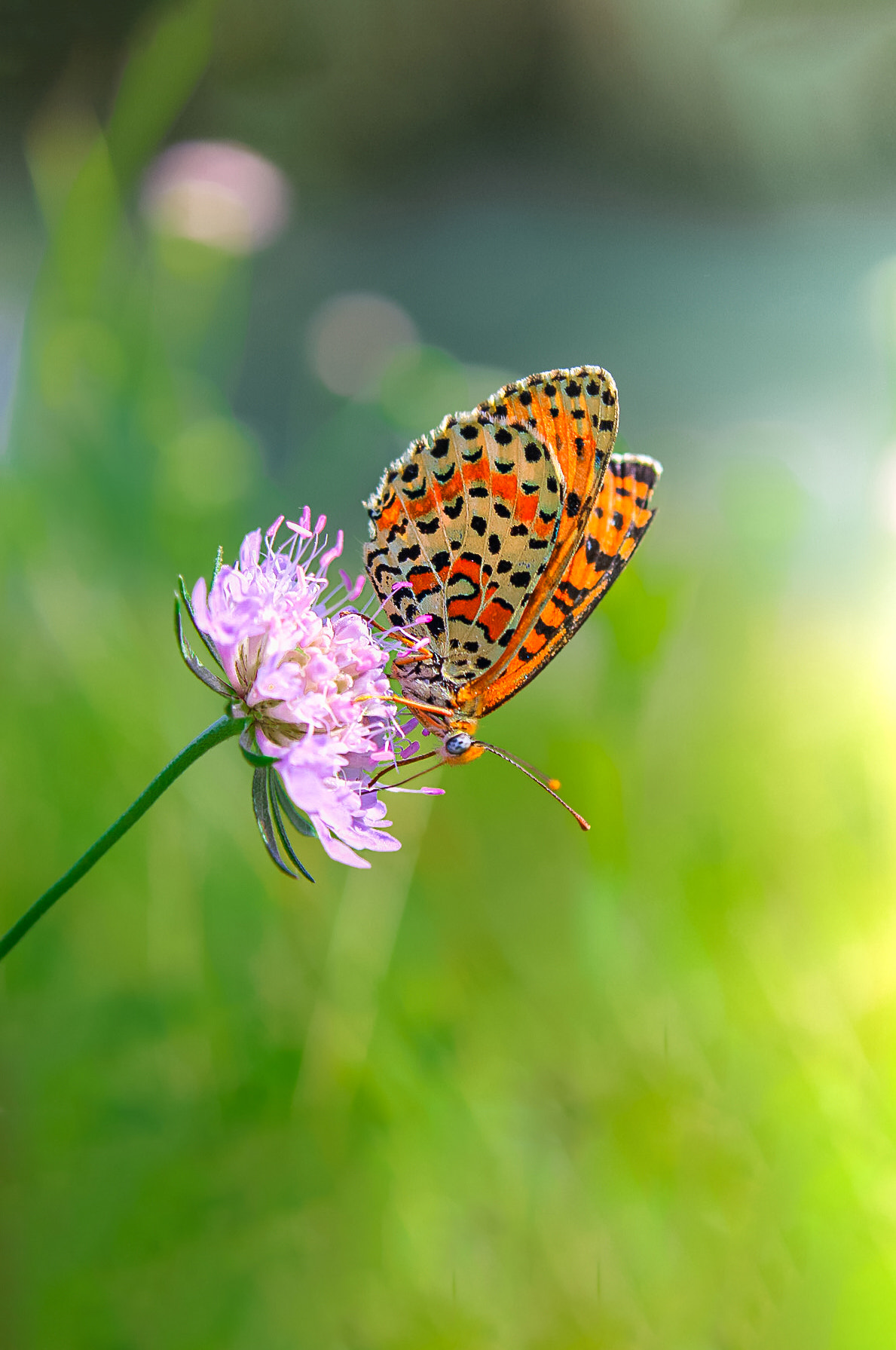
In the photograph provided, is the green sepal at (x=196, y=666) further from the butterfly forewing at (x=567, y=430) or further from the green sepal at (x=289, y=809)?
the butterfly forewing at (x=567, y=430)

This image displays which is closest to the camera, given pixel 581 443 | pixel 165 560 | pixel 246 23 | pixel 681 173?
pixel 581 443

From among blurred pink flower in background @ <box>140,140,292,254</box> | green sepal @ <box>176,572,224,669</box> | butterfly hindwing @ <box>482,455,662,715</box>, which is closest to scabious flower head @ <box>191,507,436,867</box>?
green sepal @ <box>176,572,224,669</box>

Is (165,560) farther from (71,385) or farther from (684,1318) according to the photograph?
(684,1318)

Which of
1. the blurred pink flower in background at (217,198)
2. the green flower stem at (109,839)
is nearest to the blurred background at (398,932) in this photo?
the blurred pink flower in background at (217,198)

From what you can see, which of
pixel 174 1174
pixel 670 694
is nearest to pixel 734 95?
pixel 670 694

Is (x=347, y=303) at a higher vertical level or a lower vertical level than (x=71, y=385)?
higher

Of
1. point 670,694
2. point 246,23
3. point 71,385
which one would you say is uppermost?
point 246,23

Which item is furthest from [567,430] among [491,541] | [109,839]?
[109,839]

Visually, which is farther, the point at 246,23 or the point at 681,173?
the point at 681,173
